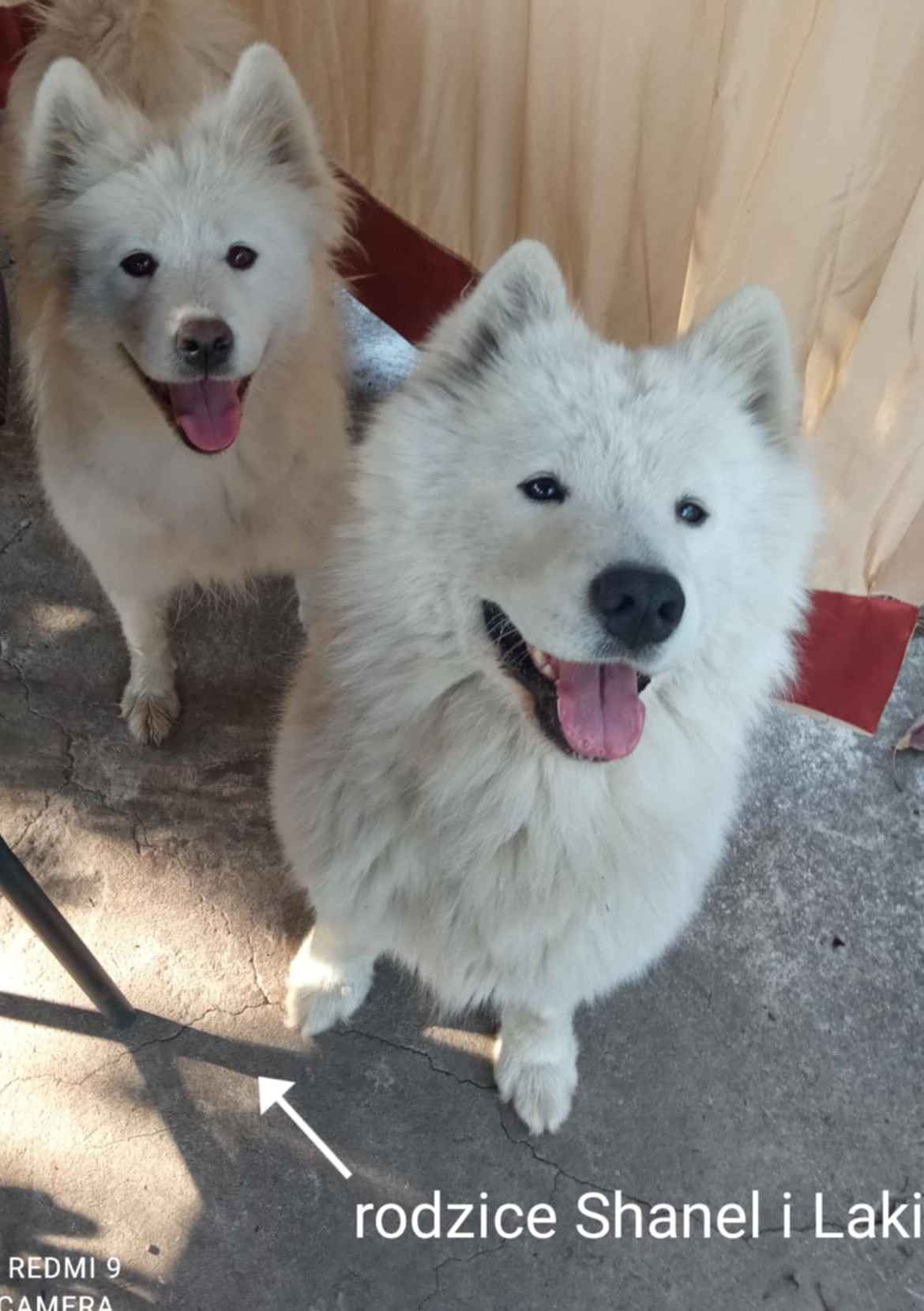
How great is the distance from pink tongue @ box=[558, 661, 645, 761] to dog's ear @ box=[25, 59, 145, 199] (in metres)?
1.41

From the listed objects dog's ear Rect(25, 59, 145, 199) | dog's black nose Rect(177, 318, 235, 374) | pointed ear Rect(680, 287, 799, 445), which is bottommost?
dog's black nose Rect(177, 318, 235, 374)

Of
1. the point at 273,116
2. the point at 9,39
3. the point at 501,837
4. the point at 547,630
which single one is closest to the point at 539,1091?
the point at 501,837

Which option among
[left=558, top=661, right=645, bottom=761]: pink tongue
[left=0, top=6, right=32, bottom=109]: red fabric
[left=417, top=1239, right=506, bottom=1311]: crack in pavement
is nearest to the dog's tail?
[left=0, top=6, right=32, bottom=109]: red fabric

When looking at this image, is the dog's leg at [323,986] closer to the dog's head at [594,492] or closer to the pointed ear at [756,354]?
the dog's head at [594,492]

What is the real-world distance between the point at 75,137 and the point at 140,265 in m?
0.26

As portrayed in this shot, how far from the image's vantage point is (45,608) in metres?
2.77

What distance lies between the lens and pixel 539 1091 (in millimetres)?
2039

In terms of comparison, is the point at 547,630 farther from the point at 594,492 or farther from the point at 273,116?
the point at 273,116

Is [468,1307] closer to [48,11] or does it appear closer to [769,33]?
[769,33]

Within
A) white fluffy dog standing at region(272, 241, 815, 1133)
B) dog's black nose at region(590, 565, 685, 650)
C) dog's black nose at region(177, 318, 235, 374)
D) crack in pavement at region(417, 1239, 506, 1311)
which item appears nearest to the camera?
dog's black nose at region(590, 565, 685, 650)

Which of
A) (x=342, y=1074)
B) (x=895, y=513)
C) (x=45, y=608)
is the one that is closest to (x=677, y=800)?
(x=895, y=513)

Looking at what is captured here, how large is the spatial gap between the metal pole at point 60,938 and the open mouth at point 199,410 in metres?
0.91

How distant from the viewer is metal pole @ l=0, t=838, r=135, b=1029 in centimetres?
160

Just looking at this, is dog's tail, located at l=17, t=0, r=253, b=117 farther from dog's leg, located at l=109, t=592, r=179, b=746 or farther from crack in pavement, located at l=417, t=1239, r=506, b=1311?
crack in pavement, located at l=417, t=1239, r=506, b=1311
